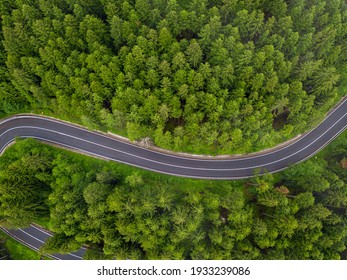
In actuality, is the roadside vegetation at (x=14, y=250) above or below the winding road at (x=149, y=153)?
below

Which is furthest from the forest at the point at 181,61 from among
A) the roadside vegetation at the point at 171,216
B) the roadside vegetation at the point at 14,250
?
the roadside vegetation at the point at 14,250

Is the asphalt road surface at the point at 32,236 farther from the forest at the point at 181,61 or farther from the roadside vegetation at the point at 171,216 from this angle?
the forest at the point at 181,61

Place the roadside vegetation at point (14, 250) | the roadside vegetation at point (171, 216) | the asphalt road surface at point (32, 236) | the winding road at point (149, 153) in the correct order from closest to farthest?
the roadside vegetation at point (171, 216), the roadside vegetation at point (14, 250), the winding road at point (149, 153), the asphalt road surface at point (32, 236)

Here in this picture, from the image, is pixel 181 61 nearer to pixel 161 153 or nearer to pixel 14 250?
pixel 161 153

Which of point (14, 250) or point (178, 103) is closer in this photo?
Result: point (178, 103)

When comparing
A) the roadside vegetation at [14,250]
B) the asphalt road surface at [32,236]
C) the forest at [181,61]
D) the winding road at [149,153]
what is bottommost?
the roadside vegetation at [14,250]

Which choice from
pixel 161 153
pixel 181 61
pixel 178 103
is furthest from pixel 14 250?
pixel 181 61

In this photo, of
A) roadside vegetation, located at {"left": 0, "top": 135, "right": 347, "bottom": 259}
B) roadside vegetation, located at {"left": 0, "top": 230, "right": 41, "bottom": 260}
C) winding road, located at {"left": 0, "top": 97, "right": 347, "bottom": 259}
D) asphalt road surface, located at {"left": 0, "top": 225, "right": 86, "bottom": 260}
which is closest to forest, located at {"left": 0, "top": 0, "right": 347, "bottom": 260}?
roadside vegetation, located at {"left": 0, "top": 135, "right": 347, "bottom": 259}

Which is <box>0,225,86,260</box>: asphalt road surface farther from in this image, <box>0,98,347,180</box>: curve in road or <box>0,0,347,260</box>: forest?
<box>0,98,347,180</box>: curve in road
